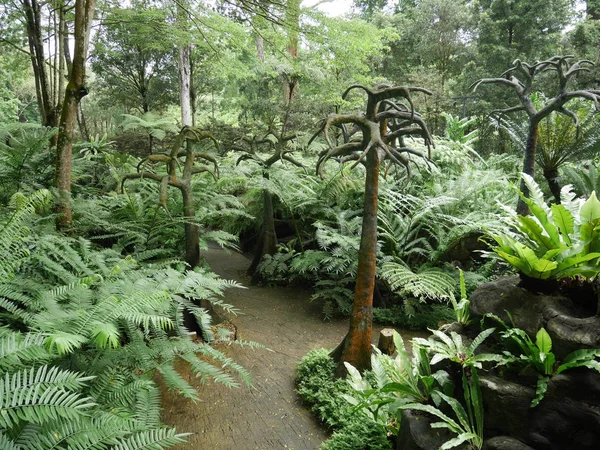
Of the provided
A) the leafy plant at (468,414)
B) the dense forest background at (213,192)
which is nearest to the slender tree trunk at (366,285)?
the dense forest background at (213,192)

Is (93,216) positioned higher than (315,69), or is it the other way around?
(315,69)

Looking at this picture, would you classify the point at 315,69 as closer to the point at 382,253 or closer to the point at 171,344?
the point at 382,253

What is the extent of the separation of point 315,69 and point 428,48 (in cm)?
658

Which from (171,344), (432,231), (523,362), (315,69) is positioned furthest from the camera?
(315,69)

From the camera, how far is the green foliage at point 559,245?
187cm

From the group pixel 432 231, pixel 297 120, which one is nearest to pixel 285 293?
pixel 432 231

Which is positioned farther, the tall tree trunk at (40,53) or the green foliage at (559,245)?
the tall tree trunk at (40,53)

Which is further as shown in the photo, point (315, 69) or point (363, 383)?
point (315, 69)

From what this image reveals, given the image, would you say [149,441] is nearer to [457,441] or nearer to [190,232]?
[457,441]

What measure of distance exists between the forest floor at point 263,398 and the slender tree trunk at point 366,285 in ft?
1.99

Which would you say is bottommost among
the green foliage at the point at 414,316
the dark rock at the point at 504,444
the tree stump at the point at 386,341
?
the green foliage at the point at 414,316

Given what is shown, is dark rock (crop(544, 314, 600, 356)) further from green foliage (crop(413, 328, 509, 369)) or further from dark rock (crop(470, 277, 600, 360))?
green foliage (crop(413, 328, 509, 369))

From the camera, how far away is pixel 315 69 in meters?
9.84

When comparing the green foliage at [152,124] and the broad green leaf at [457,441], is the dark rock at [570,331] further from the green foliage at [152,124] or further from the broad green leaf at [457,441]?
the green foliage at [152,124]
